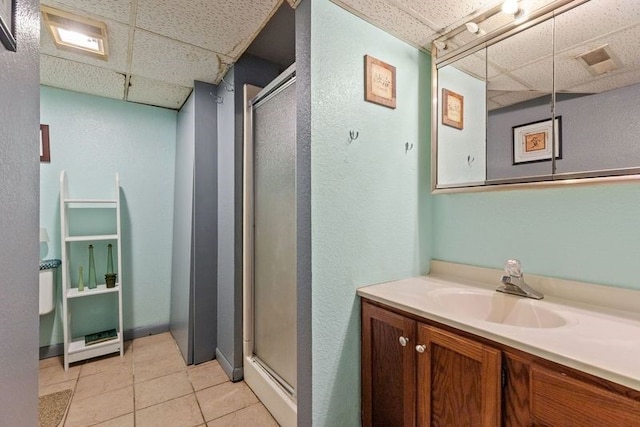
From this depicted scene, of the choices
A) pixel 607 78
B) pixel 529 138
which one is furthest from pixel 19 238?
pixel 607 78

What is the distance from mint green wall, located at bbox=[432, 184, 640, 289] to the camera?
3.41 feet

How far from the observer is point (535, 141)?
123cm

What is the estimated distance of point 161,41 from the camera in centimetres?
162

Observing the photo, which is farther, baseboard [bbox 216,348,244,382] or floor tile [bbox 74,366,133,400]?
baseboard [bbox 216,348,244,382]

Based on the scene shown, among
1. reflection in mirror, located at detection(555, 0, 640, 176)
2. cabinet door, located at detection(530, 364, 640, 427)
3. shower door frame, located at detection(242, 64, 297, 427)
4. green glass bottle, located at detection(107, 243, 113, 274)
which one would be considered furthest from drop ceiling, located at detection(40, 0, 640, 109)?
green glass bottle, located at detection(107, 243, 113, 274)

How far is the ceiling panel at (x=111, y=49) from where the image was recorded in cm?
151

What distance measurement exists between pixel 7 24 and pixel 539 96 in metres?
1.74

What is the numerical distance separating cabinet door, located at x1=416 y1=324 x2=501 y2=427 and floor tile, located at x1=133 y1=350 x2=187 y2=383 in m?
1.81

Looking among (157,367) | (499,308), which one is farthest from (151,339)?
(499,308)

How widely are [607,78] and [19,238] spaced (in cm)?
197

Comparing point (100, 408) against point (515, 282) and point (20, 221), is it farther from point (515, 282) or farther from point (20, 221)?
point (515, 282)

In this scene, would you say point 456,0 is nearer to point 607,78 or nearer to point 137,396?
point 607,78

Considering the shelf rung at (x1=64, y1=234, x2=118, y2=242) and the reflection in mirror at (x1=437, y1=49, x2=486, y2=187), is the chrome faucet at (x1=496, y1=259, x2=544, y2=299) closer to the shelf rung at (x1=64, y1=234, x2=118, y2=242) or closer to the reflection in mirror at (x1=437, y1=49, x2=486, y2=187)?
the reflection in mirror at (x1=437, y1=49, x2=486, y2=187)

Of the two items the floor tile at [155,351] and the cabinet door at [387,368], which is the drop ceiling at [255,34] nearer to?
the cabinet door at [387,368]
